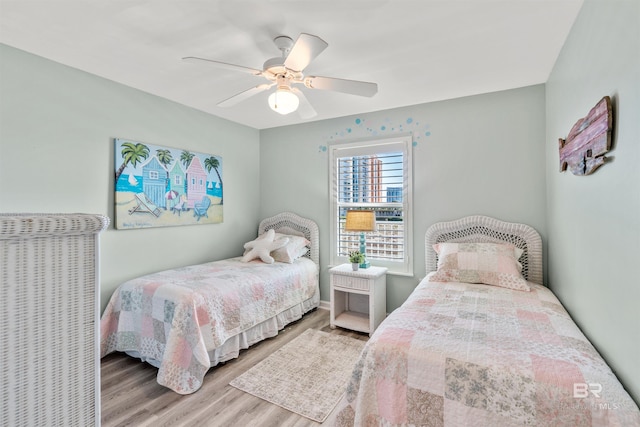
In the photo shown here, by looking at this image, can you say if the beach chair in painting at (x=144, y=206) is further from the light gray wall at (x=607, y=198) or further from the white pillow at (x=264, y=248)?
the light gray wall at (x=607, y=198)

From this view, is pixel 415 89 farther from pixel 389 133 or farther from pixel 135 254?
pixel 135 254

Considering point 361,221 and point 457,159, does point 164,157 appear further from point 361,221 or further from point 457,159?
point 457,159

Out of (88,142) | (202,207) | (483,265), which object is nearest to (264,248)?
(202,207)

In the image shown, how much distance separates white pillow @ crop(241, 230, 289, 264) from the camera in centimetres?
372

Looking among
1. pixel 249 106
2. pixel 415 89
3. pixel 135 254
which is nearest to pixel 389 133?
pixel 415 89

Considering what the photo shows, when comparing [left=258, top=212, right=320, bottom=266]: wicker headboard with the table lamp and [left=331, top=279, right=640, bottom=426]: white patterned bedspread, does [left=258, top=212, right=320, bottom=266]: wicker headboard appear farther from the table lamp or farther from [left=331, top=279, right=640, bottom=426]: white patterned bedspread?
[left=331, top=279, right=640, bottom=426]: white patterned bedspread

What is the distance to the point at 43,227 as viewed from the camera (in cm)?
64

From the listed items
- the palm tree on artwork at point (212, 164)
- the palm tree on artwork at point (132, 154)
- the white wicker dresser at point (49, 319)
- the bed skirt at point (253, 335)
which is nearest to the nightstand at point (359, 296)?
the bed skirt at point (253, 335)

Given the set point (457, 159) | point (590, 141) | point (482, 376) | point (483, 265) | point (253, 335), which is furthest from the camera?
point (457, 159)

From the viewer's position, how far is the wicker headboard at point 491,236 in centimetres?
294

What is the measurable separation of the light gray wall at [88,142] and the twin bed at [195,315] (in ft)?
1.17

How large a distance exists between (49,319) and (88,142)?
269 centimetres

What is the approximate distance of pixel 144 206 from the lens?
124 inches

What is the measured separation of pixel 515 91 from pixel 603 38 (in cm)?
166
